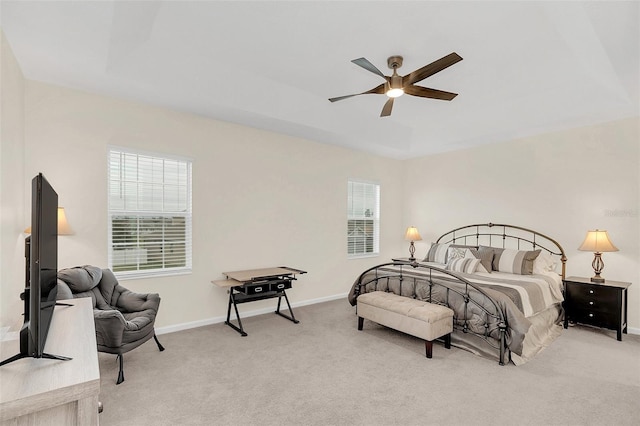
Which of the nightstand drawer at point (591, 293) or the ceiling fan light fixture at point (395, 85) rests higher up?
the ceiling fan light fixture at point (395, 85)

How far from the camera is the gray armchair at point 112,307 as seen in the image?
2.75 metres

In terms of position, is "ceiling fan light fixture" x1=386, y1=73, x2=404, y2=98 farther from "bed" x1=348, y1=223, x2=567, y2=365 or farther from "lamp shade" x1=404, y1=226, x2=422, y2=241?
"lamp shade" x1=404, y1=226, x2=422, y2=241

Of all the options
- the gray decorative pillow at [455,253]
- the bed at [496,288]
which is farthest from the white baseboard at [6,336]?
the gray decorative pillow at [455,253]

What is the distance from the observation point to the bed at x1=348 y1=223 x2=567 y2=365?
10.7 ft

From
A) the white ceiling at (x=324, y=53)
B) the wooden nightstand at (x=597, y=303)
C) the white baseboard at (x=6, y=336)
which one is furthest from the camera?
the wooden nightstand at (x=597, y=303)

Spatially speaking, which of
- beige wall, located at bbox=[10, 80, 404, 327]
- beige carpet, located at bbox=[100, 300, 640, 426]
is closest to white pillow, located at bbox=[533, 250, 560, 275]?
beige carpet, located at bbox=[100, 300, 640, 426]

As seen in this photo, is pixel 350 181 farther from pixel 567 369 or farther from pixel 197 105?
pixel 567 369

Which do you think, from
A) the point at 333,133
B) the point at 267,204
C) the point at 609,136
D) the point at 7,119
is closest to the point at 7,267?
the point at 7,119

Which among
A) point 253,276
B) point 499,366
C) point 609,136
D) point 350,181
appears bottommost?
point 499,366

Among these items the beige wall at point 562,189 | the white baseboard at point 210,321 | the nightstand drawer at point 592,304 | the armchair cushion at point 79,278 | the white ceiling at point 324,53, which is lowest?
the white baseboard at point 210,321

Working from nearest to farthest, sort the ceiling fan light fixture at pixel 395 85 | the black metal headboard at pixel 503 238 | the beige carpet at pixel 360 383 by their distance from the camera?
the beige carpet at pixel 360 383 → the ceiling fan light fixture at pixel 395 85 → the black metal headboard at pixel 503 238

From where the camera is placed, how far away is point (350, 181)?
619cm

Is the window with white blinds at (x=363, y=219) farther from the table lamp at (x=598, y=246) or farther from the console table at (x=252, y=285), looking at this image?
the table lamp at (x=598, y=246)

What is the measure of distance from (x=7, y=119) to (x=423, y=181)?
613 centimetres
